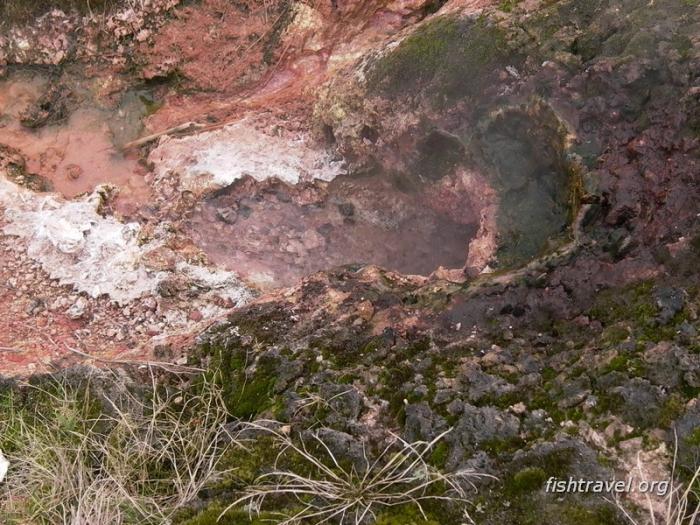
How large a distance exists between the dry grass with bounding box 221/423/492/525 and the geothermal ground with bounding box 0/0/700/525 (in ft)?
0.05

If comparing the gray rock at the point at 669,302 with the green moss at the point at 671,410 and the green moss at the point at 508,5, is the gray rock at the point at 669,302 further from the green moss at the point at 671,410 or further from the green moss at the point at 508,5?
the green moss at the point at 508,5

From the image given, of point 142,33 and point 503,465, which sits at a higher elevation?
point 142,33

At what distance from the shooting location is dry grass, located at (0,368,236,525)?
107 inches

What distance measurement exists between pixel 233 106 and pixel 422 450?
4388 mm

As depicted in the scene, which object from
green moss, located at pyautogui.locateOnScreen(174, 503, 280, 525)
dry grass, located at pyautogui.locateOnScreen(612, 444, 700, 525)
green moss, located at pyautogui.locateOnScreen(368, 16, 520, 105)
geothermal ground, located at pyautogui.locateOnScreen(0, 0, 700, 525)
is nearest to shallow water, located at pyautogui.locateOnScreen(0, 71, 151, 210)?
geothermal ground, located at pyautogui.locateOnScreen(0, 0, 700, 525)

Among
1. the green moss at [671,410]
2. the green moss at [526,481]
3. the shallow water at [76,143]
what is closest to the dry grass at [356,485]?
the green moss at [526,481]

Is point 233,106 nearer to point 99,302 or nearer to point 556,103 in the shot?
point 99,302

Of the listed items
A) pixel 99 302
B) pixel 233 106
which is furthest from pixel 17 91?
pixel 99 302

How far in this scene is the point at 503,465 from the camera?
234 cm

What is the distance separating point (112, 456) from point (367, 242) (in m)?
2.78

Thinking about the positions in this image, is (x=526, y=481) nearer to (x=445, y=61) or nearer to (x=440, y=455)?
(x=440, y=455)

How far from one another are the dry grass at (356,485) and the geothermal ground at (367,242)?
0.6 inches

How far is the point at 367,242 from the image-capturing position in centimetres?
518

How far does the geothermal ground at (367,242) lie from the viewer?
2438mm
